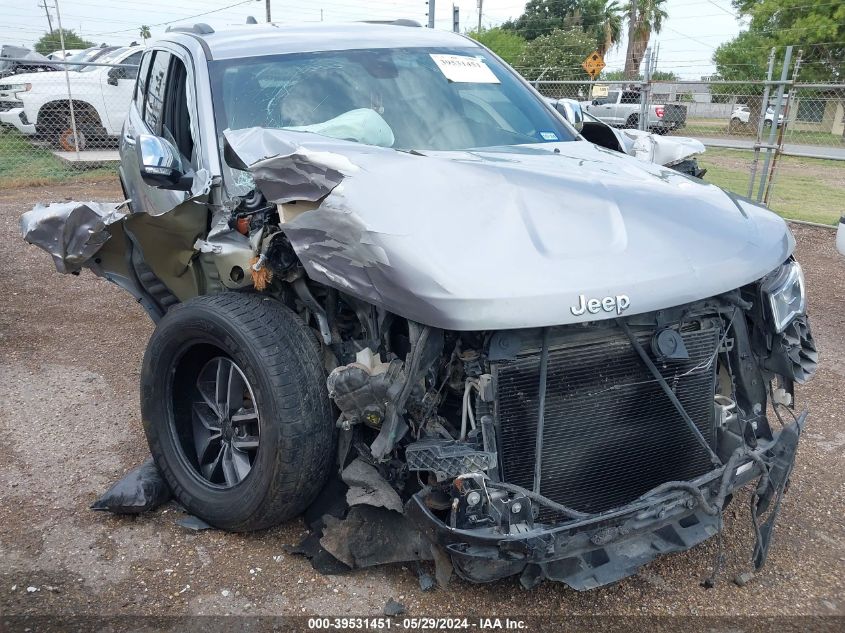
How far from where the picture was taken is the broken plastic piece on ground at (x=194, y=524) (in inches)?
126

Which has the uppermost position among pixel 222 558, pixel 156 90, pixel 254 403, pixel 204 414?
A: pixel 156 90

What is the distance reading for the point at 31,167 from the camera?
13125 millimetres

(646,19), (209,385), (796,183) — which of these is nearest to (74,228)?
(209,385)

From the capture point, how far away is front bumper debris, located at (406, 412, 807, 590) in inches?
93.8

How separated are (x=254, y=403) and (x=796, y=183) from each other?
14687 mm

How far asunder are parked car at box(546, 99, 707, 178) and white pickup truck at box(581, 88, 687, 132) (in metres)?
2.00

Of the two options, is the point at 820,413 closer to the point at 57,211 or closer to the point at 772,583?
the point at 772,583

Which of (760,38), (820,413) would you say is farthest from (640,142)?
(760,38)

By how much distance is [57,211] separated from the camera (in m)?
3.85

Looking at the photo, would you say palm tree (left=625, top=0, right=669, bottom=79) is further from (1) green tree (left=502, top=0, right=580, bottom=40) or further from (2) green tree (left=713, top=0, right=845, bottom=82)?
(2) green tree (left=713, top=0, right=845, bottom=82)

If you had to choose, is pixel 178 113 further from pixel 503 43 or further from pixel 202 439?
pixel 503 43

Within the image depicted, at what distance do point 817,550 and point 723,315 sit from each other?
1.14 meters

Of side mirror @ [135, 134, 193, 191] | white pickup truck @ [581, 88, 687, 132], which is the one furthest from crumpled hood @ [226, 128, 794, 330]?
white pickup truck @ [581, 88, 687, 132]

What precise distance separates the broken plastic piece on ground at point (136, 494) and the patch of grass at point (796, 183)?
9122 millimetres
